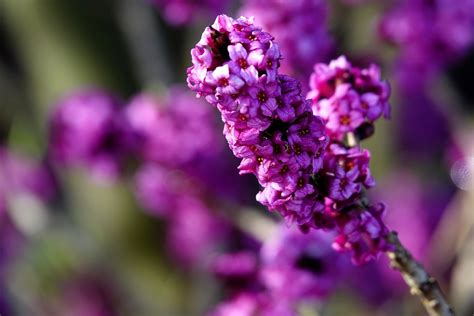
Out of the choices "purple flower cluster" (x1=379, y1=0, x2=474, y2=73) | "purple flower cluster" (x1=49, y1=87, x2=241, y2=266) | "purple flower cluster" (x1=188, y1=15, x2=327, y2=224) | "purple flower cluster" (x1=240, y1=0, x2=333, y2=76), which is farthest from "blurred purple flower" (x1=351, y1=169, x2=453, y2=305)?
"purple flower cluster" (x1=188, y1=15, x2=327, y2=224)

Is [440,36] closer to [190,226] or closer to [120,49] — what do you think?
[190,226]

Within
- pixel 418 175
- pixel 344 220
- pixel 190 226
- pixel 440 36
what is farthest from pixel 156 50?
pixel 418 175

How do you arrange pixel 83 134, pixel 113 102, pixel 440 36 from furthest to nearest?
1. pixel 113 102
2. pixel 83 134
3. pixel 440 36

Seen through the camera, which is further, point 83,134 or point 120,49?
point 120,49

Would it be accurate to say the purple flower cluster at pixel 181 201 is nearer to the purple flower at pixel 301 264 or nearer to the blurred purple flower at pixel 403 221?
the purple flower at pixel 301 264

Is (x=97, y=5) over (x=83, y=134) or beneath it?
over

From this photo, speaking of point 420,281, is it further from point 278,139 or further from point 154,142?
point 154,142

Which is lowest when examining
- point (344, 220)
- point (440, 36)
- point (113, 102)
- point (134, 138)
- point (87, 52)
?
point (344, 220)
